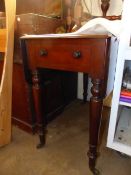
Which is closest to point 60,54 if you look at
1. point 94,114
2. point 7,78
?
point 94,114

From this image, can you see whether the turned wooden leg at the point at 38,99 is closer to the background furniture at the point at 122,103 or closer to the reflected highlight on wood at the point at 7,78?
the reflected highlight on wood at the point at 7,78

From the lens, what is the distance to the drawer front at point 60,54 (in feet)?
2.32

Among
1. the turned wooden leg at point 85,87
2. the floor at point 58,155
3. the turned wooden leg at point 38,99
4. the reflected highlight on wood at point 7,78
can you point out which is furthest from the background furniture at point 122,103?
the reflected highlight on wood at point 7,78

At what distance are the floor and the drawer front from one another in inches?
21.9

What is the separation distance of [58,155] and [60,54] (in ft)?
2.09

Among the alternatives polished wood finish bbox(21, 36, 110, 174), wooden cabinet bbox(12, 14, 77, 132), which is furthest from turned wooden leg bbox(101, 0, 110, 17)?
polished wood finish bbox(21, 36, 110, 174)

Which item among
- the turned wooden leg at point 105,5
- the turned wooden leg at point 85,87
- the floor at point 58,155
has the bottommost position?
the floor at point 58,155

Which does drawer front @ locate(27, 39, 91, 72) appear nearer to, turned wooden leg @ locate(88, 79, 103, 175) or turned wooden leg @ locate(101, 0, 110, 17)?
turned wooden leg @ locate(88, 79, 103, 175)

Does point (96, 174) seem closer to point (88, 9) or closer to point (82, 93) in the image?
point (82, 93)

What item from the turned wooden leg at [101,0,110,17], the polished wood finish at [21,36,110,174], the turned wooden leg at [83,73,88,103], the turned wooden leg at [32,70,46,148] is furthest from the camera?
the turned wooden leg at [83,73,88,103]

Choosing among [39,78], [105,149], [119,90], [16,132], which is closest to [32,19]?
[39,78]

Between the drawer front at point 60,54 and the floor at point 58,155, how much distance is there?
555 millimetres

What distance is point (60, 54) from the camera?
772 millimetres

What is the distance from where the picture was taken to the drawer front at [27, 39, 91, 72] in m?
0.71
